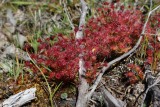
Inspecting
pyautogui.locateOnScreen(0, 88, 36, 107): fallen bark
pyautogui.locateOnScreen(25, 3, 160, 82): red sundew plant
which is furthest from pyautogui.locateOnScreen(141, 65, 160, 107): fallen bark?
pyautogui.locateOnScreen(0, 88, 36, 107): fallen bark

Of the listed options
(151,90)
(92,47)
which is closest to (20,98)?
(92,47)

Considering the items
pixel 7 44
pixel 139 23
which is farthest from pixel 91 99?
pixel 7 44

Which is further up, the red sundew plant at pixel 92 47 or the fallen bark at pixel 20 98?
the red sundew plant at pixel 92 47

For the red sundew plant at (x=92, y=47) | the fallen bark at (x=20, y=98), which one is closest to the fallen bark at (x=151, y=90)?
the red sundew plant at (x=92, y=47)

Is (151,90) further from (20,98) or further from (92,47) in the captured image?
(20,98)

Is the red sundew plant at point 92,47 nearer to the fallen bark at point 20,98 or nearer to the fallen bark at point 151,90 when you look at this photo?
the fallen bark at point 20,98

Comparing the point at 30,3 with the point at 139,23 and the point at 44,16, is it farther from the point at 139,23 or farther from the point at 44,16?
the point at 139,23

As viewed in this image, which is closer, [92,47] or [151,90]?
[151,90]
